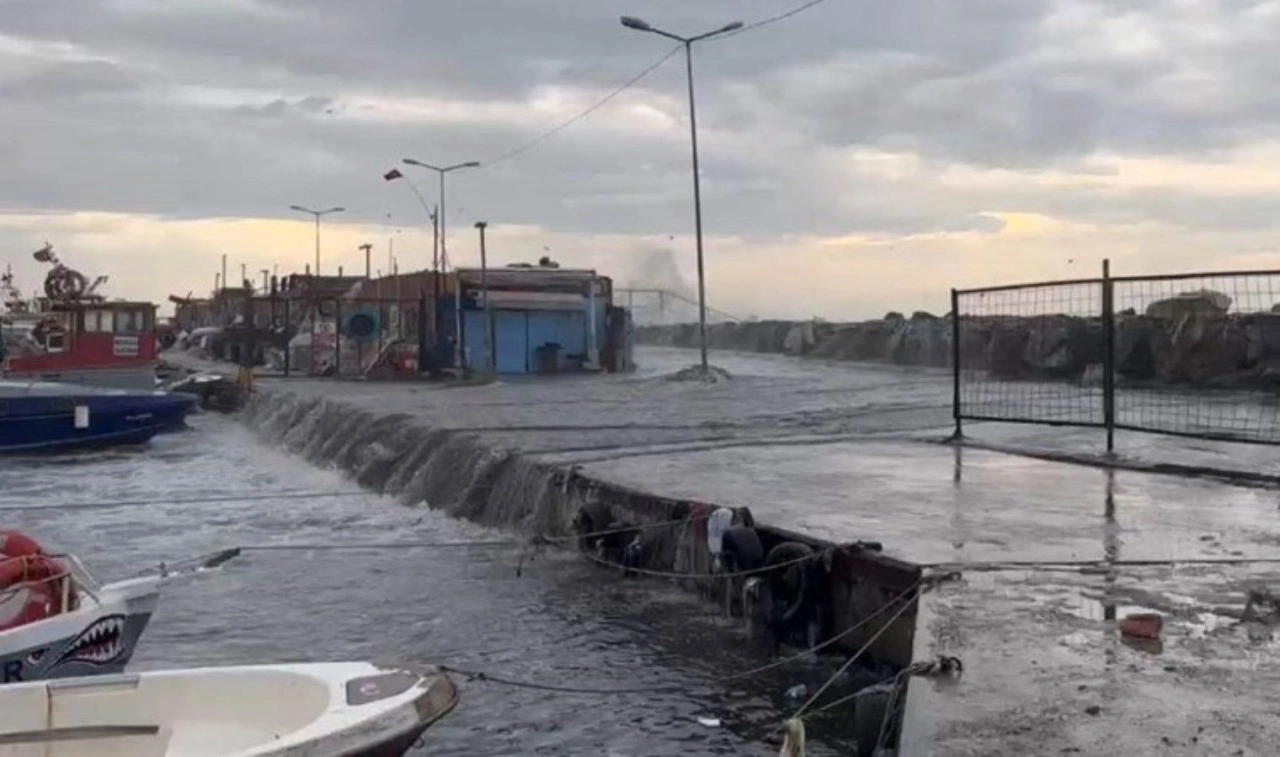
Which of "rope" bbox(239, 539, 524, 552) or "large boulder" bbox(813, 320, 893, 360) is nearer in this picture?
"rope" bbox(239, 539, 524, 552)

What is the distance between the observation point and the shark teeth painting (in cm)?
827

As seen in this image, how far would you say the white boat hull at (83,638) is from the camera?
7891 mm

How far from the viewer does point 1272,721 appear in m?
5.34

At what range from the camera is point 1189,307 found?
2480 centimetres

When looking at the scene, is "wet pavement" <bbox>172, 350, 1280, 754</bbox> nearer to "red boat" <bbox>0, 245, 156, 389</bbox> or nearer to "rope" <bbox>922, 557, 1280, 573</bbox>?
"rope" <bbox>922, 557, 1280, 573</bbox>

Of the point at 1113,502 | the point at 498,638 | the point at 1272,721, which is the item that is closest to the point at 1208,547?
the point at 1113,502

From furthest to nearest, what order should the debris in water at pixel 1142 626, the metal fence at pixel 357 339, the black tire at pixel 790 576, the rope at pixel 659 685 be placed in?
the metal fence at pixel 357 339 → the black tire at pixel 790 576 → the rope at pixel 659 685 → the debris in water at pixel 1142 626

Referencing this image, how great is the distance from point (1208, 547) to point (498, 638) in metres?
5.11

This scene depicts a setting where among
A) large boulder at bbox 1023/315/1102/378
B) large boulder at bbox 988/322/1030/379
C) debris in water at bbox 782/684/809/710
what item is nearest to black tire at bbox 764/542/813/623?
debris in water at bbox 782/684/809/710

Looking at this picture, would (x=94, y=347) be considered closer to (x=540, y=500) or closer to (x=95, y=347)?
Result: (x=95, y=347)

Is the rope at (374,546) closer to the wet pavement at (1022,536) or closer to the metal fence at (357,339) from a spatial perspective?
the wet pavement at (1022,536)

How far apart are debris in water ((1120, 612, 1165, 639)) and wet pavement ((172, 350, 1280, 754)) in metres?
0.08

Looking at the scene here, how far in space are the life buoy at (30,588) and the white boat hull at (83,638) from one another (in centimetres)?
3

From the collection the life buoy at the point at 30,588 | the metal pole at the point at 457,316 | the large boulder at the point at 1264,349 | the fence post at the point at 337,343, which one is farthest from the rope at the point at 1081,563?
the fence post at the point at 337,343
